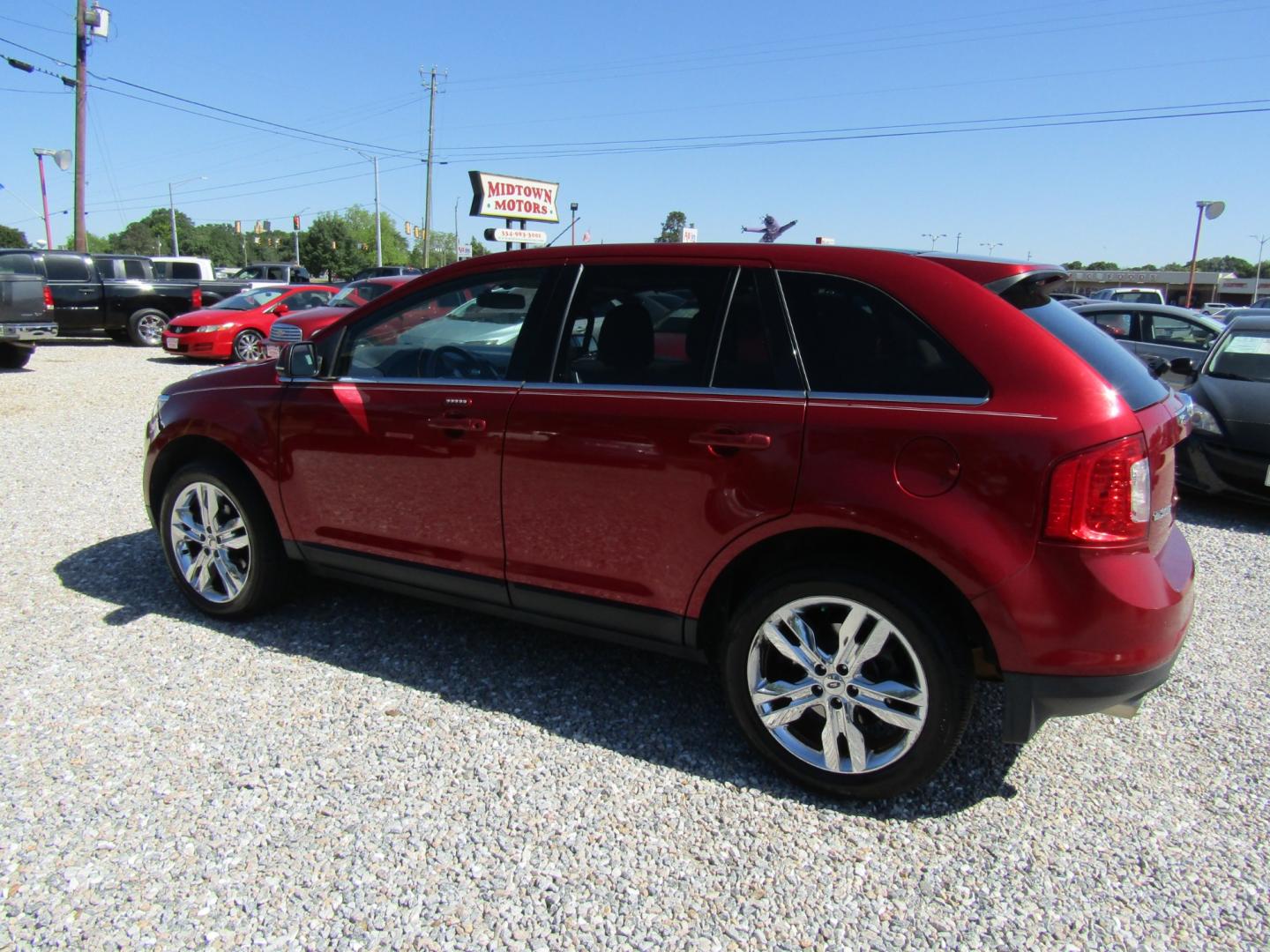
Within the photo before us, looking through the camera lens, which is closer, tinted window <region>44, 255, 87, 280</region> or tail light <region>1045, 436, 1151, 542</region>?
tail light <region>1045, 436, 1151, 542</region>

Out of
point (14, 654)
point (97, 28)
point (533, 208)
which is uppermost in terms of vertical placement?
point (97, 28)

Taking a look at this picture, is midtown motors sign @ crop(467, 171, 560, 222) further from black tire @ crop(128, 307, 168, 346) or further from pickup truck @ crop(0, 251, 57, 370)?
pickup truck @ crop(0, 251, 57, 370)

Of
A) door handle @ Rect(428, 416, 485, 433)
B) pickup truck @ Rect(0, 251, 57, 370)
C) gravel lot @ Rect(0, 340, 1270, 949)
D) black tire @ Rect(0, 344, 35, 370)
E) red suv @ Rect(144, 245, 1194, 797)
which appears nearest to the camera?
gravel lot @ Rect(0, 340, 1270, 949)

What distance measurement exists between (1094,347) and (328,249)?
335 ft

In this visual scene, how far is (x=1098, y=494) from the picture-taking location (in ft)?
7.50

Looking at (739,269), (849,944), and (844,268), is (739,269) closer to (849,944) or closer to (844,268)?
(844,268)

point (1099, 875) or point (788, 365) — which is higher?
point (788, 365)

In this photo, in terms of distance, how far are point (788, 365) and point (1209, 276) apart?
10165 cm

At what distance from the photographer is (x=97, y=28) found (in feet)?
77.1

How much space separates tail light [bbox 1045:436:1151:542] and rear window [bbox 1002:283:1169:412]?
211mm

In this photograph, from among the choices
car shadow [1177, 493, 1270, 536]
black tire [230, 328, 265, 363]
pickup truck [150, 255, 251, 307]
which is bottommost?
car shadow [1177, 493, 1270, 536]

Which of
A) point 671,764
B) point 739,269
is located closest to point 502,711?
point 671,764

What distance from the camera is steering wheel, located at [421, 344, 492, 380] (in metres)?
3.30

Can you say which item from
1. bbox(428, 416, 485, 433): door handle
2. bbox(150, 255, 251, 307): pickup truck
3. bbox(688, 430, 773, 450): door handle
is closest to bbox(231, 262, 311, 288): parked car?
bbox(150, 255, 251, 307): pickup truck
